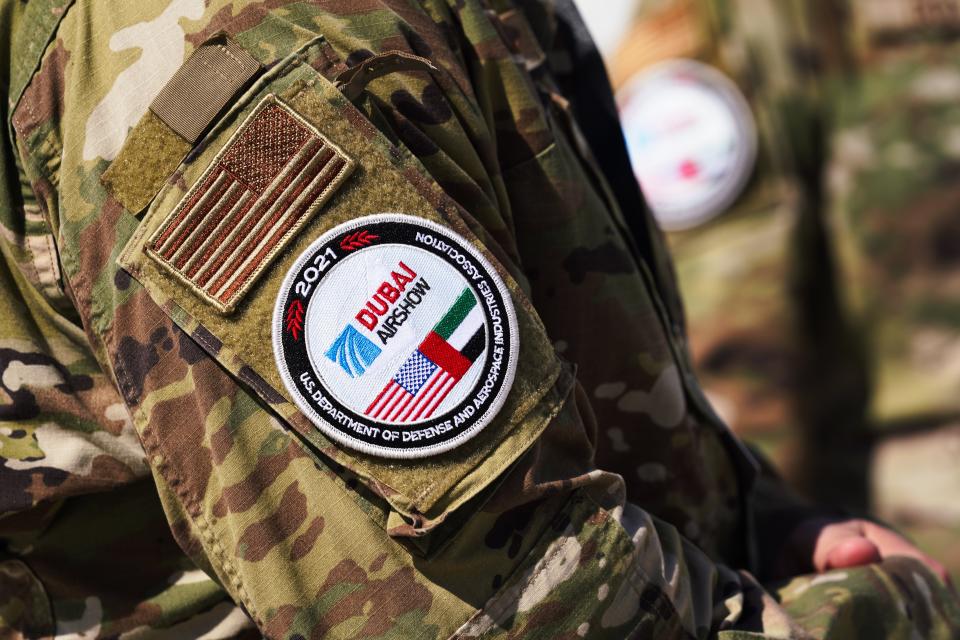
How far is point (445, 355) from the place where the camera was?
680 millimetres

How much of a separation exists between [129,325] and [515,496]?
0.28m

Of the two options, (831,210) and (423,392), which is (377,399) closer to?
(423,392)

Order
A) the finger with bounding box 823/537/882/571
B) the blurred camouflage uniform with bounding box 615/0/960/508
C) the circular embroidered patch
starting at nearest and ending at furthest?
the circular embroidered patch, the finger with bounding box 823/537/882/571, the blurred camouflage uniform with bounding box 615/0/960/508

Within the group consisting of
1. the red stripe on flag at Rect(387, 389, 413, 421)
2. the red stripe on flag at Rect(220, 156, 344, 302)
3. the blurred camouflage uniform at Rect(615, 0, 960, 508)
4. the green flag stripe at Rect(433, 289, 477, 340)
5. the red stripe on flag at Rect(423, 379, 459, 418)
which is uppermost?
the red stripe on flag at Rect(220, 156, 344, 302)

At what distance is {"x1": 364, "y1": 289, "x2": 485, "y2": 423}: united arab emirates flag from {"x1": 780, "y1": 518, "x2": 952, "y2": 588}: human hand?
1.91ft

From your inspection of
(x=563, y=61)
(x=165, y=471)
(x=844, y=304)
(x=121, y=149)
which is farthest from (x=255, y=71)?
(x=844, y=304)

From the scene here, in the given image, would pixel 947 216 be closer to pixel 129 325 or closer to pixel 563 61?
pixel 563 61

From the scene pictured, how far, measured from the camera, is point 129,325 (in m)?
0.69

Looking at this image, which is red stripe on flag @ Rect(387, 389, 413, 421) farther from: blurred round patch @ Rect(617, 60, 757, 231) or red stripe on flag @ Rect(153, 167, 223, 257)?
blurred round patch @ Rect(617, 60, 757, 231)

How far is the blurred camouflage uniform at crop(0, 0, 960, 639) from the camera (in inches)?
26.8

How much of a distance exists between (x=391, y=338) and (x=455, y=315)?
0.15ft

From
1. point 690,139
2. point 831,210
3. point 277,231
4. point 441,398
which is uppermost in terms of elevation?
point 277,231

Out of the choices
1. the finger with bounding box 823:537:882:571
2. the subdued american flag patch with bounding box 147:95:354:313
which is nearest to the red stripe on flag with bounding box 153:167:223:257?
the subdued american flag patch with bounding box 147:95:354:313

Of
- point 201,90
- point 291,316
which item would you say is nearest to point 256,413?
point 291,316
